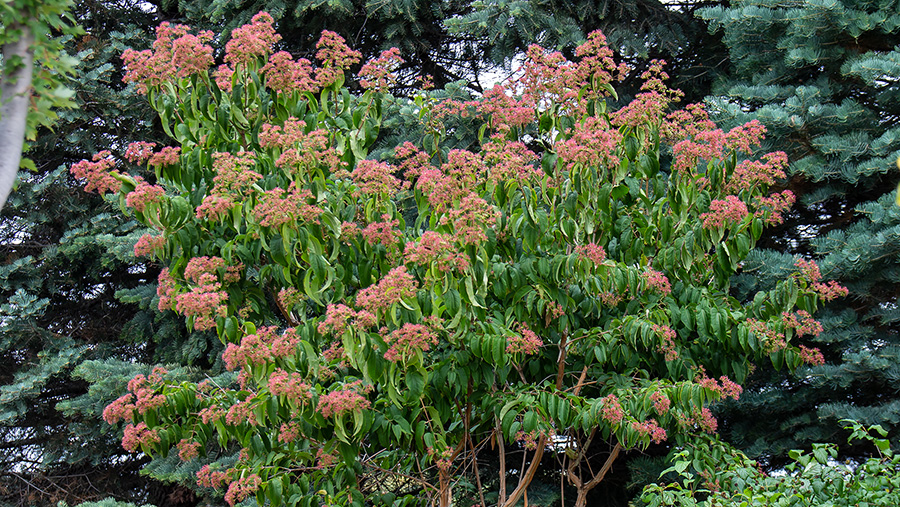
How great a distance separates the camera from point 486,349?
3.17 meters

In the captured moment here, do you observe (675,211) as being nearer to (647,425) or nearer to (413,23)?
(647,425)

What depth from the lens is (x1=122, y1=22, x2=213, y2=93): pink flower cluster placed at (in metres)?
3.31

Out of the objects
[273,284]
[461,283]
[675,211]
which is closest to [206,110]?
[273,284]

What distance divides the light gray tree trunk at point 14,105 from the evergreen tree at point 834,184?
14.0ft

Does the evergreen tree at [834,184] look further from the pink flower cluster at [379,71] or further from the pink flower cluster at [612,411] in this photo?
the pink flower cluster at [379,71]

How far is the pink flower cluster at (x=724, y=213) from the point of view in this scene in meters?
3.30

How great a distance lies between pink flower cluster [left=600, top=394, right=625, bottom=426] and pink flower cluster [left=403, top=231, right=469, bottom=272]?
918 millimetres

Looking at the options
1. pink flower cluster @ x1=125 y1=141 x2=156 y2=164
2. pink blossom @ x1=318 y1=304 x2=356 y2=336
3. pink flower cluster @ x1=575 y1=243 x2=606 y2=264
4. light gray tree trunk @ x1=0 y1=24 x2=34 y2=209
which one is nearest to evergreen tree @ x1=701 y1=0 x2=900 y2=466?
pink flower cluster @ x1=575 y1=243 x2=606 y2=264

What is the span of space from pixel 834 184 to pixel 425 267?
314 cm

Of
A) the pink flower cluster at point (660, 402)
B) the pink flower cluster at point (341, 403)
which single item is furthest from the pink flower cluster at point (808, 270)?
the pink flower cluster at point (341, 403)

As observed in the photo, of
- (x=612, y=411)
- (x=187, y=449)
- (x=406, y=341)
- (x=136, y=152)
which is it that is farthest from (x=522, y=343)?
(x=136, y=152)

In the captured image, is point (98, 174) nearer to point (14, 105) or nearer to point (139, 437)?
point (139, 437)

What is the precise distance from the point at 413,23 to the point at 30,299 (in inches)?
159

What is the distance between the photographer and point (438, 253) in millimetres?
2891
